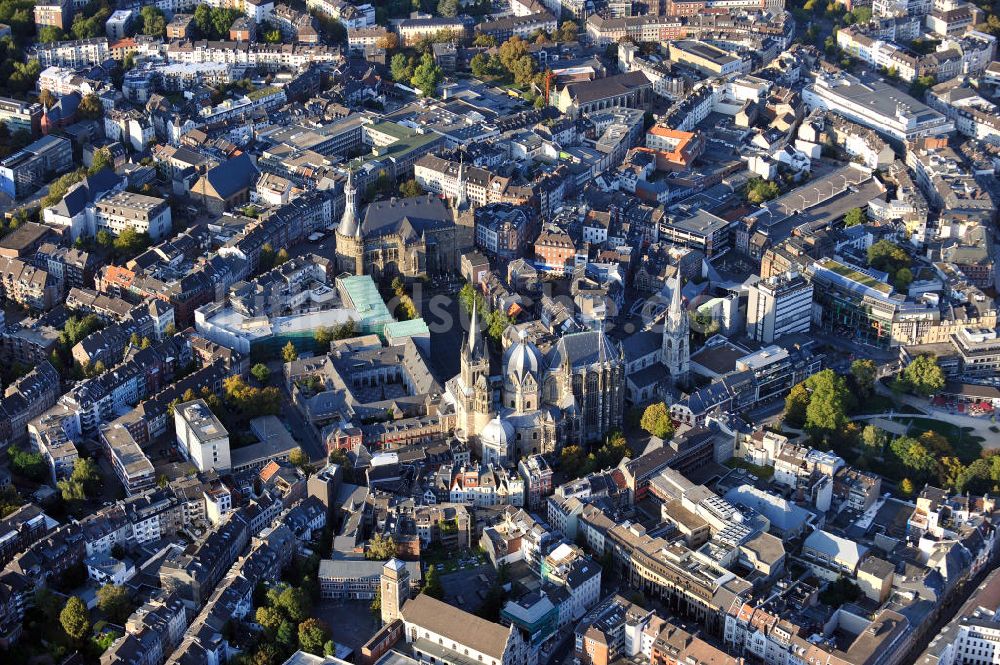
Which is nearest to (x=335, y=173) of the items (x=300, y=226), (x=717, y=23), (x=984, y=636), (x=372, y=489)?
(x=300, y=226)

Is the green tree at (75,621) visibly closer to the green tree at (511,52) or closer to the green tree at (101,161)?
the green tree at (101,161)

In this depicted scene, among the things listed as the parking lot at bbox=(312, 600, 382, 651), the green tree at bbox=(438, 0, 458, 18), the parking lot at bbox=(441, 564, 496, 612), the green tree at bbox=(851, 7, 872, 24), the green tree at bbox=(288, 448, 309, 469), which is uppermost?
the green tree at bbox=(438, 0, 458, 18)

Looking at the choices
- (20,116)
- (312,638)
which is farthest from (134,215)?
(312,638)

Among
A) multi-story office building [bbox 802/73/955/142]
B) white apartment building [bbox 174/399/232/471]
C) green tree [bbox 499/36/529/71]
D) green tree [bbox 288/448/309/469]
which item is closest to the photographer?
white apartment building [bbox 174/399/232/471]

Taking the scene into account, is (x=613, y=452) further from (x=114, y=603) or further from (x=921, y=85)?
(x=921, y=85)

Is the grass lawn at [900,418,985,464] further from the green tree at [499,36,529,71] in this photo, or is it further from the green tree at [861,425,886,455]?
the green tree at [499,36,529,71]

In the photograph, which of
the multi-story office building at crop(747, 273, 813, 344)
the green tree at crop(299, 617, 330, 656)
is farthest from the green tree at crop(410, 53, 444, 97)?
the green tree at crop(299, 617, 330, 656)

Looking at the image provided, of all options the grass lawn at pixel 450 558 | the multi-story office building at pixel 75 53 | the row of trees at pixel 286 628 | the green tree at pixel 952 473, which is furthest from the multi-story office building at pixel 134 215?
the green tree at pixel 952 473
